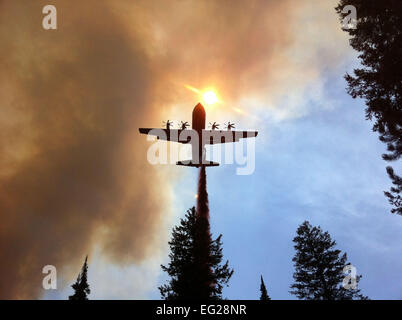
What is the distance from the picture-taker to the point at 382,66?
14.1 meters

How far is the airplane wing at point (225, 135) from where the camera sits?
38750 mm

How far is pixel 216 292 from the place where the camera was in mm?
22875

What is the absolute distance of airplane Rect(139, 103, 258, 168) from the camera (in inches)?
1471

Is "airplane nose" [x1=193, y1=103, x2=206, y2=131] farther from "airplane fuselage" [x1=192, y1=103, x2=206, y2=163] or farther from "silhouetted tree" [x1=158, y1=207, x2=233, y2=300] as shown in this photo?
"silhouetted tree" [x1=158, y1=207, x2=233, y2=300]

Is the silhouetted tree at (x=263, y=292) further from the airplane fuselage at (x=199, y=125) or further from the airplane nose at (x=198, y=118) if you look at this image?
the airplane nose at (x=198, y=118)

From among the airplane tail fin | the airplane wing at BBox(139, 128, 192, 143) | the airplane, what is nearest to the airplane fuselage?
the airplane

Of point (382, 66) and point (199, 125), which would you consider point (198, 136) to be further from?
point (382, 66)

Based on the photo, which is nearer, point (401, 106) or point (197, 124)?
point (401, 106)

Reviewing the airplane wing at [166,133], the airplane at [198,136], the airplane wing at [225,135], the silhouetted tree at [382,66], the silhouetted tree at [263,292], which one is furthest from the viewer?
the silhouetted tree at [263,292]

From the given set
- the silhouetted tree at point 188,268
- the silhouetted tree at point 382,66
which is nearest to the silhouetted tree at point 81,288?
the silhouetted tree at point 188,268
